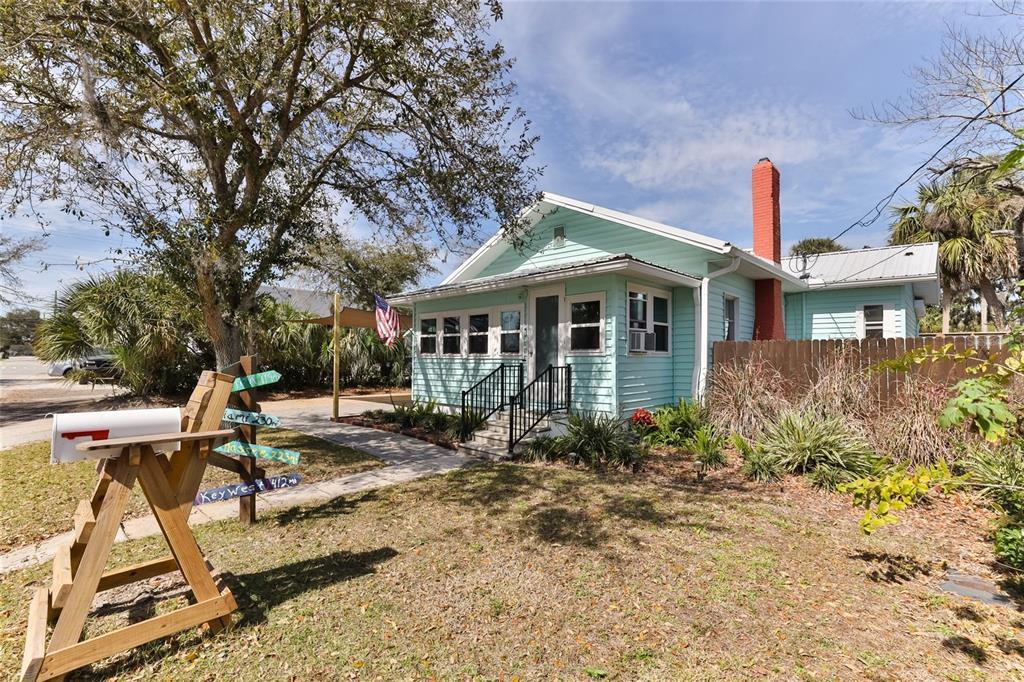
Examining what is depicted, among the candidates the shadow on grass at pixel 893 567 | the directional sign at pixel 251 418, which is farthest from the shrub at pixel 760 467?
the directional sign at pixel 251 418

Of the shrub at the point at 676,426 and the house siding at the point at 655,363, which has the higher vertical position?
the house siding at the point at 655,363

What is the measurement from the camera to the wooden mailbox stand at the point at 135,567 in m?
2.49

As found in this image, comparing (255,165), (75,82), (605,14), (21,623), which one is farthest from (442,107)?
(21,623)

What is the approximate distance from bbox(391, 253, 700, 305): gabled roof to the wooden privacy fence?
5.73ft

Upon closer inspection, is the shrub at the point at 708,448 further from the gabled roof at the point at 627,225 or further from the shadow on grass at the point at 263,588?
the shadow on grass at the point at 263,588

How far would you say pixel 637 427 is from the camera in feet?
29.1

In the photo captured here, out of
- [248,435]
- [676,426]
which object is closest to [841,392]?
[676,426]

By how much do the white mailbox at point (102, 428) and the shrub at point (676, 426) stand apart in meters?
7.34

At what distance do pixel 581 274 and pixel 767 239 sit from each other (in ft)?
21.3

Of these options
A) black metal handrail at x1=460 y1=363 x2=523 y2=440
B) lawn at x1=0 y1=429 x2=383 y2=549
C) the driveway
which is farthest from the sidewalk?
black metal handrail at x1=460 y1=363 x2=523 y2=440

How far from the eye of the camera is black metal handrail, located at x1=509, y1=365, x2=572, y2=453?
8.77 m

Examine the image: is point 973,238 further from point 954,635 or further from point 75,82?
point 75,82

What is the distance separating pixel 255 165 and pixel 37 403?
1442cm

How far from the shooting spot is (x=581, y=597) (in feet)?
11.0
